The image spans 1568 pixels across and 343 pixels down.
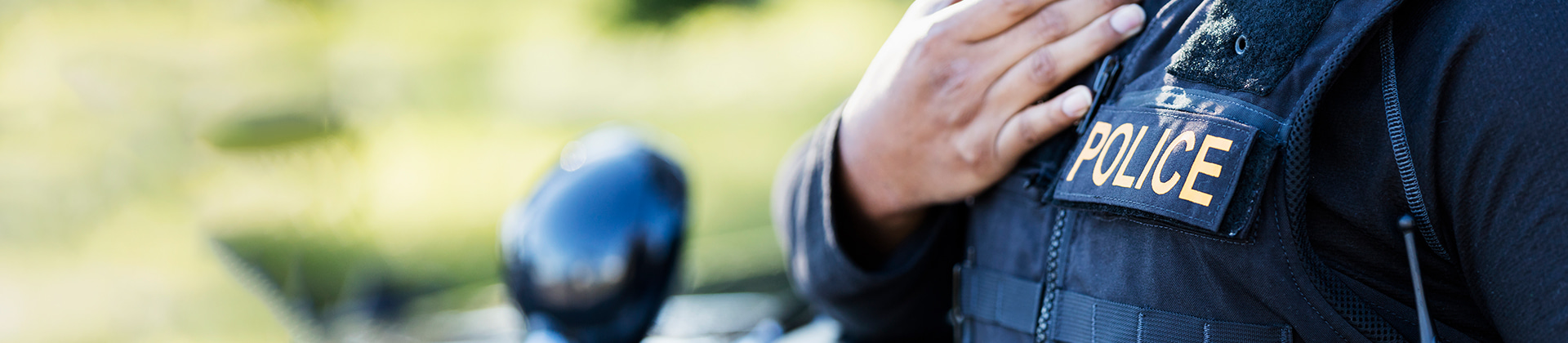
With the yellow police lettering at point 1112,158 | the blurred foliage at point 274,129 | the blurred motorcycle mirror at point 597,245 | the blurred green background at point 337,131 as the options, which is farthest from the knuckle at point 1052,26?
the blurred foliage at point 274,129

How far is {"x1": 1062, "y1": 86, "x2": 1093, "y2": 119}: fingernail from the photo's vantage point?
674 mm

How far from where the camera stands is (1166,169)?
0.58 meters

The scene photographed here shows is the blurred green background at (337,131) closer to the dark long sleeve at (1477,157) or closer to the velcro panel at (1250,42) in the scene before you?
the velcro panel at (1250,42)

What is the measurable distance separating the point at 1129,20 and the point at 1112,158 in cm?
12

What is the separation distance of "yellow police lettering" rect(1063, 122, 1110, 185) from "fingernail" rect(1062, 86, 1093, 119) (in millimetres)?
18

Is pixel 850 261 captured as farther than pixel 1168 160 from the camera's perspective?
Yes

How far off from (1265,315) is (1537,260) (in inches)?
6.1

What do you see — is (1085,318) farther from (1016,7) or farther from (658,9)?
(658,9)

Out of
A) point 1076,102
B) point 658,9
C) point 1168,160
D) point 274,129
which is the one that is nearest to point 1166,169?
point 1168,160

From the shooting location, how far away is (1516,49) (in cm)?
44

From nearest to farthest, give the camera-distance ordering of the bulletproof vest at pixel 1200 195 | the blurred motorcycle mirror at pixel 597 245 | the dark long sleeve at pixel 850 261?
1. the bulletproof vest at pixel 1200 195
2. the dark long sleeve at pixel 850 261
3. the blurred motorcycle mirror at pixel 597 245

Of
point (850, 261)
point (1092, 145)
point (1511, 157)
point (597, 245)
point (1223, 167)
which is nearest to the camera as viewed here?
point (1511, 157)

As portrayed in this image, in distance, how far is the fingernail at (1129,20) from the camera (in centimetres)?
68

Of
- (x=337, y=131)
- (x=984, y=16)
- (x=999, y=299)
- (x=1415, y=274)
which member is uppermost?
(x=984, y=16)
